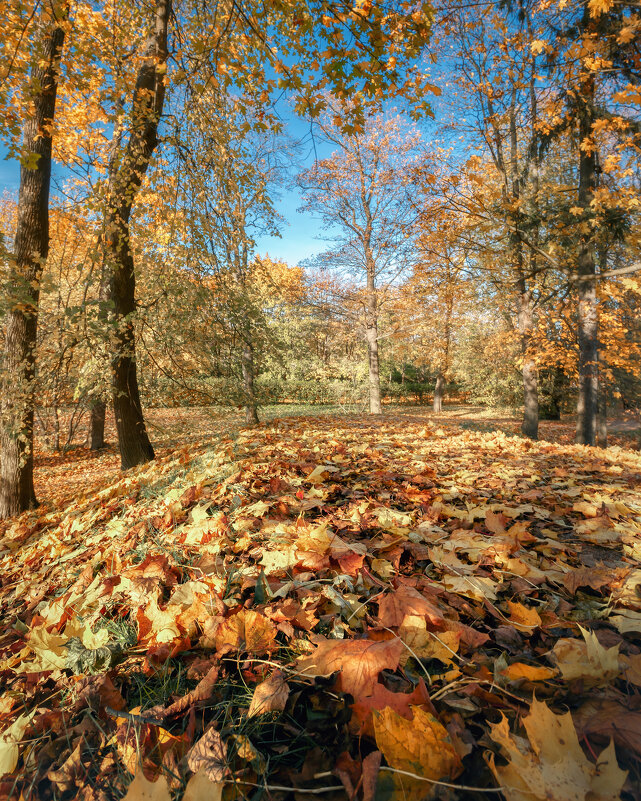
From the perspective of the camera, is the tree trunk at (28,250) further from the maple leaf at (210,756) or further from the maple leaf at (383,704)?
the maple leaf at (383,704)

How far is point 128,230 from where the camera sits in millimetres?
5246

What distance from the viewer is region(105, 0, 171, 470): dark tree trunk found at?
4.68 metres

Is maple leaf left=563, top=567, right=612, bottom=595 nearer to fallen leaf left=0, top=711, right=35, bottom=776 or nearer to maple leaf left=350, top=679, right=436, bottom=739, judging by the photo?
maple leaf left=350, top=679, right=436, bottom=739

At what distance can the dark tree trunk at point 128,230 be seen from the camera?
4680 millimetres

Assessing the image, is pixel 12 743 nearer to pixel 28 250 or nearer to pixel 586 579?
pixel 586 579

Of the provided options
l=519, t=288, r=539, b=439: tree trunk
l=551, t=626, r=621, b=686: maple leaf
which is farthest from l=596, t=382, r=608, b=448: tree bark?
l=551, t=626, r=621, b=686: maple leaf

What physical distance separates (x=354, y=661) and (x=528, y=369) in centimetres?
992

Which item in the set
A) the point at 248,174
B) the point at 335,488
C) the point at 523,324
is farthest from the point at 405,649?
the point at 523,324

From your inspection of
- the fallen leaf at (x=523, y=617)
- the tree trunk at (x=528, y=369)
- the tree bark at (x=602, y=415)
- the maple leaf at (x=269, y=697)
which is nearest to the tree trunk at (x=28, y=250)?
the maple leaf at (x=269, y=697)

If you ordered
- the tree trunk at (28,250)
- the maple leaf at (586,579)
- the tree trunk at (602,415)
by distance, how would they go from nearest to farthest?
the maple leaf at (586,579) → the tree trunk at (28,250) → the tree trunk at (602,415)

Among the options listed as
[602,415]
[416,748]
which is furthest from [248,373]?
[602,415]

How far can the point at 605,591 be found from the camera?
1.27 metres

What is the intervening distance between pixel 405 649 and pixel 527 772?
370 mm

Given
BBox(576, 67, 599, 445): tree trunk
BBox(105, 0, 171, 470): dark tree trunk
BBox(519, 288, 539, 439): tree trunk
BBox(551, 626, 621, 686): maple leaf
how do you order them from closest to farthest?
BBox(551, 626, 621, 686): maple leaf
BBox(105, 0, 171, 470): dark tree trunk
BBox(576, 67, 599, 445): tree trunk
BBox(519, 288, 539, 439): tree trunk
